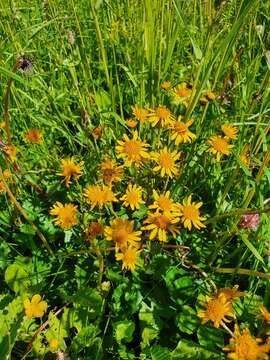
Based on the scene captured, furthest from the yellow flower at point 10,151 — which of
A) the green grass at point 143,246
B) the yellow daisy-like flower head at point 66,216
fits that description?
the yellow daisy-like flower head at point 66,216

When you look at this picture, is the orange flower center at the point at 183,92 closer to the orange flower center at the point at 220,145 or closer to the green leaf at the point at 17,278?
the orange flower center at the point at 220,145

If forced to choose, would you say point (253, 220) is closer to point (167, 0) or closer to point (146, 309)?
point (146, 309)

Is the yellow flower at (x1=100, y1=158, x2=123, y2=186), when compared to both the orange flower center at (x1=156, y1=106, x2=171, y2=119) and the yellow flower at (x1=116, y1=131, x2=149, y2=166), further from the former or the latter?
the orange flower center at (x1=156, y1=106, x2=171, y2=119)

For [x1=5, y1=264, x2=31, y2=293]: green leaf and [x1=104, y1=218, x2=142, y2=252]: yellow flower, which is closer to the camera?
[x1=104, y1=218, x2=142, y2=252]: yellow flower

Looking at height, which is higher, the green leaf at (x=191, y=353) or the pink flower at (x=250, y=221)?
the pink flower at (x=250, y=221)

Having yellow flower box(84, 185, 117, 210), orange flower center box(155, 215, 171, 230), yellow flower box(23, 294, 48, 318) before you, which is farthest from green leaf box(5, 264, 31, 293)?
orange flower center box(155, 215, 171, 230)

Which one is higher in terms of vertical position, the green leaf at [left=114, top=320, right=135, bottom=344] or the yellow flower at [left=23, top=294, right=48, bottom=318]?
the yellow flower at [left=23, top=294, right=48, bottom=318]
